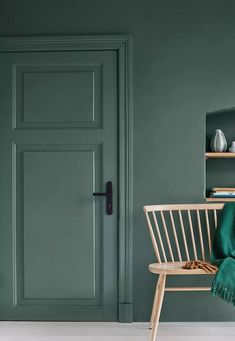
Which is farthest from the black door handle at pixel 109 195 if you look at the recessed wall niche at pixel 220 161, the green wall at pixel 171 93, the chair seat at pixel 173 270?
the recessed wall niche at pixel 220 161

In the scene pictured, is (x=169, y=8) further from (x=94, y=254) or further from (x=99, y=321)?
(x=99, y=321)

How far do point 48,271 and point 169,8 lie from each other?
2118 mm

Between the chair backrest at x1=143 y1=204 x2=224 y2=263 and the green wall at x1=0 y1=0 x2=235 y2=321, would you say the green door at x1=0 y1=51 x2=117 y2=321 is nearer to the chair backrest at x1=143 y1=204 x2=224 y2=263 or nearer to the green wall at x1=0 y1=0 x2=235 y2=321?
the green wall at x1=0 y1=0 x2=235 y2=321

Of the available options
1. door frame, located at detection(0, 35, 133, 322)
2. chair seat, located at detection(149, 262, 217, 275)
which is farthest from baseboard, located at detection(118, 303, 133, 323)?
chair seat, located at detection(149, 262, 217, 275)

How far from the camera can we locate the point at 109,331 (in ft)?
12.4

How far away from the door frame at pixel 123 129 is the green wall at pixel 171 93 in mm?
51

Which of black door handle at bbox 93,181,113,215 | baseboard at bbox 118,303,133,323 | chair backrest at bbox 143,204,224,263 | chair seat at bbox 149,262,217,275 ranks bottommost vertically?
baseboard at bbox 118,303,133,323

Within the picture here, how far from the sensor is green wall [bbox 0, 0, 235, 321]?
13.2 ft

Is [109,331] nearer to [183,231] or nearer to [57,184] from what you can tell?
[183,231]

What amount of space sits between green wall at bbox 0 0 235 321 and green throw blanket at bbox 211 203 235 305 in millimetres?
308

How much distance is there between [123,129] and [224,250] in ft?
3.68

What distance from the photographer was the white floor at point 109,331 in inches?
143

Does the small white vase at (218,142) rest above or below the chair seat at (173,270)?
above

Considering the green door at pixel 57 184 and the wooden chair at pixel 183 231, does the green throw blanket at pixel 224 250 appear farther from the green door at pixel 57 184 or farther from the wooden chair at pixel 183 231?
the green door at pixel 57 184
